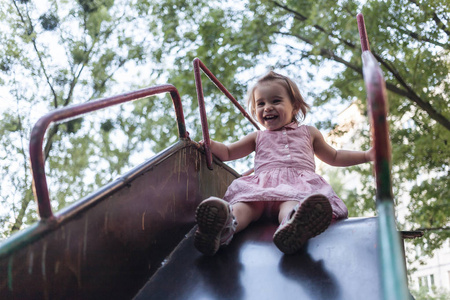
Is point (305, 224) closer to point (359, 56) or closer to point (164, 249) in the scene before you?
point (164, 249)

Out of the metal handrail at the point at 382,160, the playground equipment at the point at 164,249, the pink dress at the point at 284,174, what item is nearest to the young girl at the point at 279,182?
the pink dress at the point at 284,174

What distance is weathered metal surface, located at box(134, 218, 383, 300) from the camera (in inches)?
66.5

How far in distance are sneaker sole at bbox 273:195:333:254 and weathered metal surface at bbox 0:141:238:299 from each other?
1.91 feet

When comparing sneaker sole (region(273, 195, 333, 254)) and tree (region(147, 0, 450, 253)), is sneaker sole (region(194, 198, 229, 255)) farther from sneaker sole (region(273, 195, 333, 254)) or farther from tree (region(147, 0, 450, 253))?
tree (region(147, 0, 450, 253))

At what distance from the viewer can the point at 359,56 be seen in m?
6.74

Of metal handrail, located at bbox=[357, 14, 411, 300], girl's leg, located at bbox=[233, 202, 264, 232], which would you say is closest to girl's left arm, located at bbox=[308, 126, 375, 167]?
girl's leg, located at bbox=[233, 202, 264, 232]

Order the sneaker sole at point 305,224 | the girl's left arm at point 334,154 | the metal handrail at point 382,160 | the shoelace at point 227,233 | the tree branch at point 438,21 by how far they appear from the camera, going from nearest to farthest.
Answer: the metal handrail at point 382,160
the sneaker sole at point 305,224
the shoelace at point 227,233
the girl's left arm at point 334,154
the tree branch at point 438,21

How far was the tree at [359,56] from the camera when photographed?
21.7 feet

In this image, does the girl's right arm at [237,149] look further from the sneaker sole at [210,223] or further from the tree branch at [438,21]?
the tree branch at [438,21]

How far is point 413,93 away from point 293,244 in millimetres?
5490

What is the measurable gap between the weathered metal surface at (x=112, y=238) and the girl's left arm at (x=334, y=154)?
2.56ft

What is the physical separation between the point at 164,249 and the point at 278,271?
603 mm

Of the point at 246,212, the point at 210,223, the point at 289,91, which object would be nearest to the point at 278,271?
the point at 210,223

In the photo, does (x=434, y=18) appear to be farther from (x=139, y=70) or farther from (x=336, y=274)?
(x=139, y=70)
